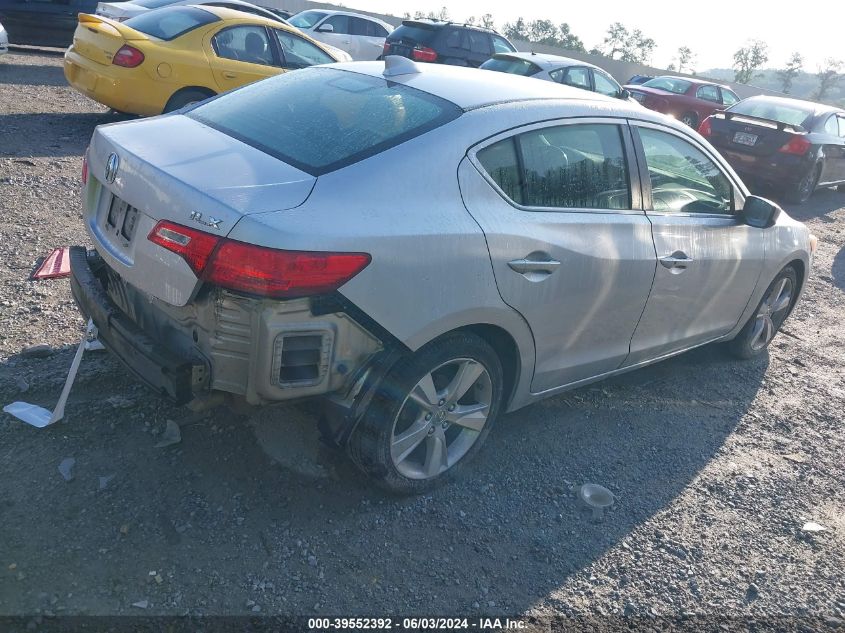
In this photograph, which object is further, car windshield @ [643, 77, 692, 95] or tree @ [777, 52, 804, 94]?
tree @ [777, 52, 804, 94]

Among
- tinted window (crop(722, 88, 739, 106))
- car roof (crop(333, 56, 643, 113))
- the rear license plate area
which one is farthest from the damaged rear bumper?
tinted window (crop(722, 88, 739, 106))

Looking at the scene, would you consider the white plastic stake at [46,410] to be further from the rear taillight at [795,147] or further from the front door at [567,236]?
the rear taillight at [795,147]

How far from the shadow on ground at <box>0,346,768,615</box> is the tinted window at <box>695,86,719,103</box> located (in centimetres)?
1628

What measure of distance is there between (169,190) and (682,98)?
56.8 feet

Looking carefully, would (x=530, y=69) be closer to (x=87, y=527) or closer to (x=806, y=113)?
(x=806, y=113)

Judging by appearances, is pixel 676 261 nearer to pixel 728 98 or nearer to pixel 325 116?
pixel 325 116

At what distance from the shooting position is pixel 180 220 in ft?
8.71

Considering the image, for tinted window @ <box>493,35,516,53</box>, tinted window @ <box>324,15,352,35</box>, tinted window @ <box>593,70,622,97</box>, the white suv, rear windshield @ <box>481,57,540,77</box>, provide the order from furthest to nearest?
tinted window @ <box>324,15,352,35</box> → the white suv → tinted window @ <box>493,35,516,53</box> → tinted window @ <box>593,70,622,97</box> → rear windshield @ <box>481,57,540,77</box>

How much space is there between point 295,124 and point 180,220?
33.9 inches

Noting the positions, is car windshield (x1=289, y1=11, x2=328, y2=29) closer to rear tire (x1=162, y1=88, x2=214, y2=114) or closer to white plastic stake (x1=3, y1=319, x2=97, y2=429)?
rear tire (x1=162, y1=88, x2=214, y2=114)

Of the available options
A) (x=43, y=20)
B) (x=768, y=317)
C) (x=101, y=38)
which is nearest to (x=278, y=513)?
(x=768, y=317)

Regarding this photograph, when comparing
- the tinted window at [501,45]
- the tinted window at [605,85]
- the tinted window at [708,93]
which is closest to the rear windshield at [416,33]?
the tinted window at [501,45]

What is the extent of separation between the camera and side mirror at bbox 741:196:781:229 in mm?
4449

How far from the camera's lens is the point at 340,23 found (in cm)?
1733
